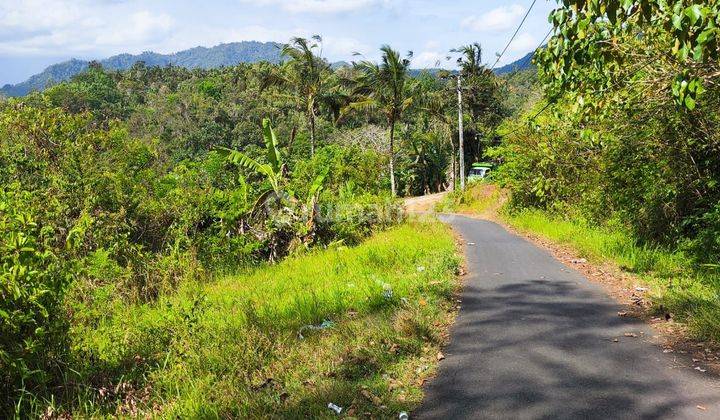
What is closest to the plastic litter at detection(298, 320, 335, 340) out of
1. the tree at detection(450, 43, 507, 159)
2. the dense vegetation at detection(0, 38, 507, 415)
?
the dense vegetation at detection(0, 38, 507, 415)

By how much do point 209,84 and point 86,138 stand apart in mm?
73821

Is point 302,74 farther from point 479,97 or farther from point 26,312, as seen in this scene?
point 26,312

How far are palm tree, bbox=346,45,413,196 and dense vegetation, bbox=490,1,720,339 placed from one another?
50.0 ft

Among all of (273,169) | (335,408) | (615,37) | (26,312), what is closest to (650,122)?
(615,37)

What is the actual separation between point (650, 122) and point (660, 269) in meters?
3.07

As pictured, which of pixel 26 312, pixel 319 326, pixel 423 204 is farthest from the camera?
pixel 423 204

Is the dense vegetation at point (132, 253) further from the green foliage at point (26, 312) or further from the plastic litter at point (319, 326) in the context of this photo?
the plastic litter at point (319, 326)

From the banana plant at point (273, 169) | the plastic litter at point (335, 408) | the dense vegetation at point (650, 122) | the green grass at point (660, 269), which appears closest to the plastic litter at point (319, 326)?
the plastic litter at point (335, 408)

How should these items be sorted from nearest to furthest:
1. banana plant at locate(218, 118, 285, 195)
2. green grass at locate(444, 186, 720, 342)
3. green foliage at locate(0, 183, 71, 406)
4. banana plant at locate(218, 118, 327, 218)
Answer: green foliage at locate(0, 183, 71, 406) → green grass at locate(444, 186, 720, 342) → banana plant at locate(218, 118, 327, 218) → banana plant at locate(218, 118, 285, 195)

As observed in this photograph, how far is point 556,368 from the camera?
16.0 feet

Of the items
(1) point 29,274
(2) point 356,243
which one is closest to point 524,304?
(1) point 29,274

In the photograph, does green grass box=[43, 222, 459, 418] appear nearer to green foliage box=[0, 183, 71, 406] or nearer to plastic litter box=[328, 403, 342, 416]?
plastic litter box=[328, 403, 342, 416]

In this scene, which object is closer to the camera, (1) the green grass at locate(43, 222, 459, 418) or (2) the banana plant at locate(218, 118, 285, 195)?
(1) the green grass at locate(43, 222, 459, 418)

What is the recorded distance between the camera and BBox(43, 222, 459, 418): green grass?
4363 mm
